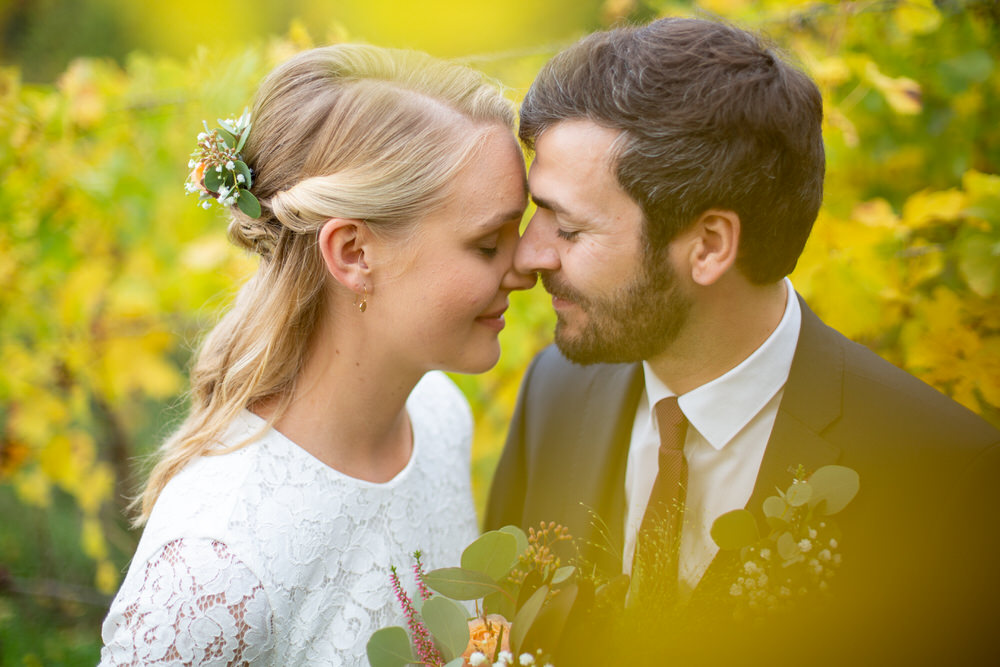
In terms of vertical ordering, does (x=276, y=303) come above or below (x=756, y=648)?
above

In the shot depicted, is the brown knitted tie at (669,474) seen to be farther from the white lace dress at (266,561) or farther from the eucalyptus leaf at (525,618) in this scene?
the white lace dress at (266,561)

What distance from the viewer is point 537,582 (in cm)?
152

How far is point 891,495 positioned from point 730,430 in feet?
1.40

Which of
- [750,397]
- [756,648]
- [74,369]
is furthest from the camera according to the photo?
[74,369]

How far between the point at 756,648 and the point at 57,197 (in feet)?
11.0

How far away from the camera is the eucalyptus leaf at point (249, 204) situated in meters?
2.03

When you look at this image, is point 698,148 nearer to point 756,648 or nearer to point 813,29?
point 756,648

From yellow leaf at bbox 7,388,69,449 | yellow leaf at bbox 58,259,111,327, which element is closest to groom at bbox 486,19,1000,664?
yellow leaf at bbox 58,259,111,327

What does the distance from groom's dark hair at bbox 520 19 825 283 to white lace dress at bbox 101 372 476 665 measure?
3.98 ft

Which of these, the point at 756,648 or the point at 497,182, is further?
the point at 497,182

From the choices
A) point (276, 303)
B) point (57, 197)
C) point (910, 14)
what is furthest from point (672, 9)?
point (57, 197)

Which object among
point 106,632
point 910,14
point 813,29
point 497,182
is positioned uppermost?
point 813,29

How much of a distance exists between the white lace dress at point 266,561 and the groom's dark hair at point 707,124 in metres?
1.21

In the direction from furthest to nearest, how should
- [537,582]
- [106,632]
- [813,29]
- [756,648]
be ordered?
[813,29] < [106,632] < [537,582] < [756,648]
